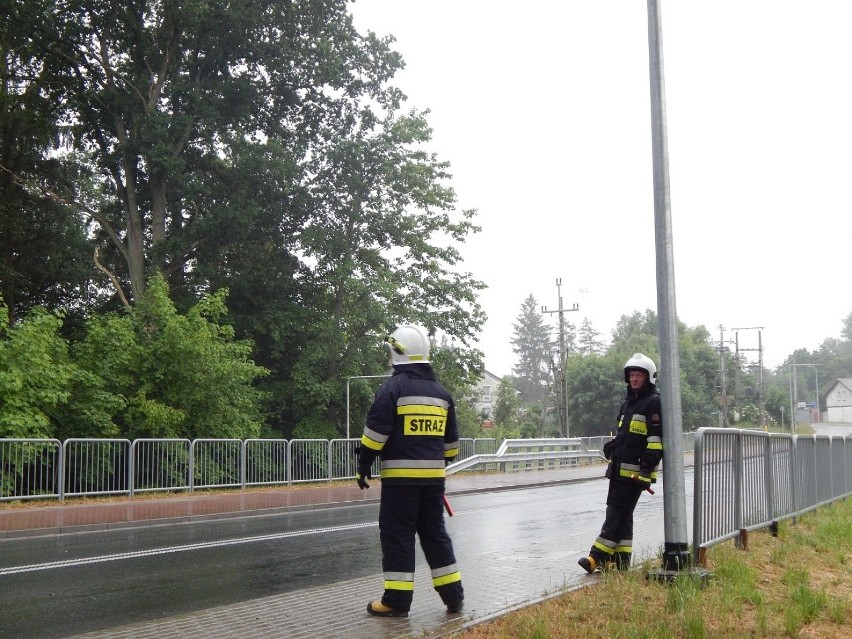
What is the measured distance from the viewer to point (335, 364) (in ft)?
109

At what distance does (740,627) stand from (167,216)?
29.2 meters

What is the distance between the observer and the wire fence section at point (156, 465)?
57.2 ft

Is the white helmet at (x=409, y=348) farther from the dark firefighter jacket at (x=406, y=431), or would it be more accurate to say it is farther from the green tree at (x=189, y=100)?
the green tree at (x=189, y=100)

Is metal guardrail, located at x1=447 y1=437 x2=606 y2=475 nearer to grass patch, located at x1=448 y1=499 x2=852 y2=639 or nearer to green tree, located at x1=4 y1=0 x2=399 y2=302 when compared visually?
green tree, located at x1=4 y1=0 x2=399 y2=302

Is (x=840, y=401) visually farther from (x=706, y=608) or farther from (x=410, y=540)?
(x=410, y=540)

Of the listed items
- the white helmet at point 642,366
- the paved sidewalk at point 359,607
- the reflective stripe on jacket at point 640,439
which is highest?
the white helmet at point 642,366

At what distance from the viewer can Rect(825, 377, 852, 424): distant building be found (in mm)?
120100

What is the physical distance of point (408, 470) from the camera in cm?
627

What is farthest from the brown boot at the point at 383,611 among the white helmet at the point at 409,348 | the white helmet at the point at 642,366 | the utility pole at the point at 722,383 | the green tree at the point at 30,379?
the utility pole at the point at 722,383

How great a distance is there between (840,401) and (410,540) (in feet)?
430

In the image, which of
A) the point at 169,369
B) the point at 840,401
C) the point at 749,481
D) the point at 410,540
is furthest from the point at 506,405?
the point at 410,540

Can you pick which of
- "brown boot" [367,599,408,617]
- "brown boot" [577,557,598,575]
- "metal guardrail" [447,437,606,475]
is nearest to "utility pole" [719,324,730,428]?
"metal guardrail" [447,437,606,475]

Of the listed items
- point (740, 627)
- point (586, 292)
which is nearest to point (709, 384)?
point (586, 292)

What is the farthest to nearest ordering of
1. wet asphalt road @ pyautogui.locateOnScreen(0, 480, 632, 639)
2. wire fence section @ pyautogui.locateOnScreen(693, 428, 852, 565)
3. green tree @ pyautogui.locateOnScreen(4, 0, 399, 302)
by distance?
green tree @ pyautogui.locateOnScreen(4, 0, 399, 302) < wire fence section @ pyautogui.locateOnScreen(693, 428, 852, 565) < wet asphalt road @ pyautogui.locateOnScreen(0, 480, 632, 639)
